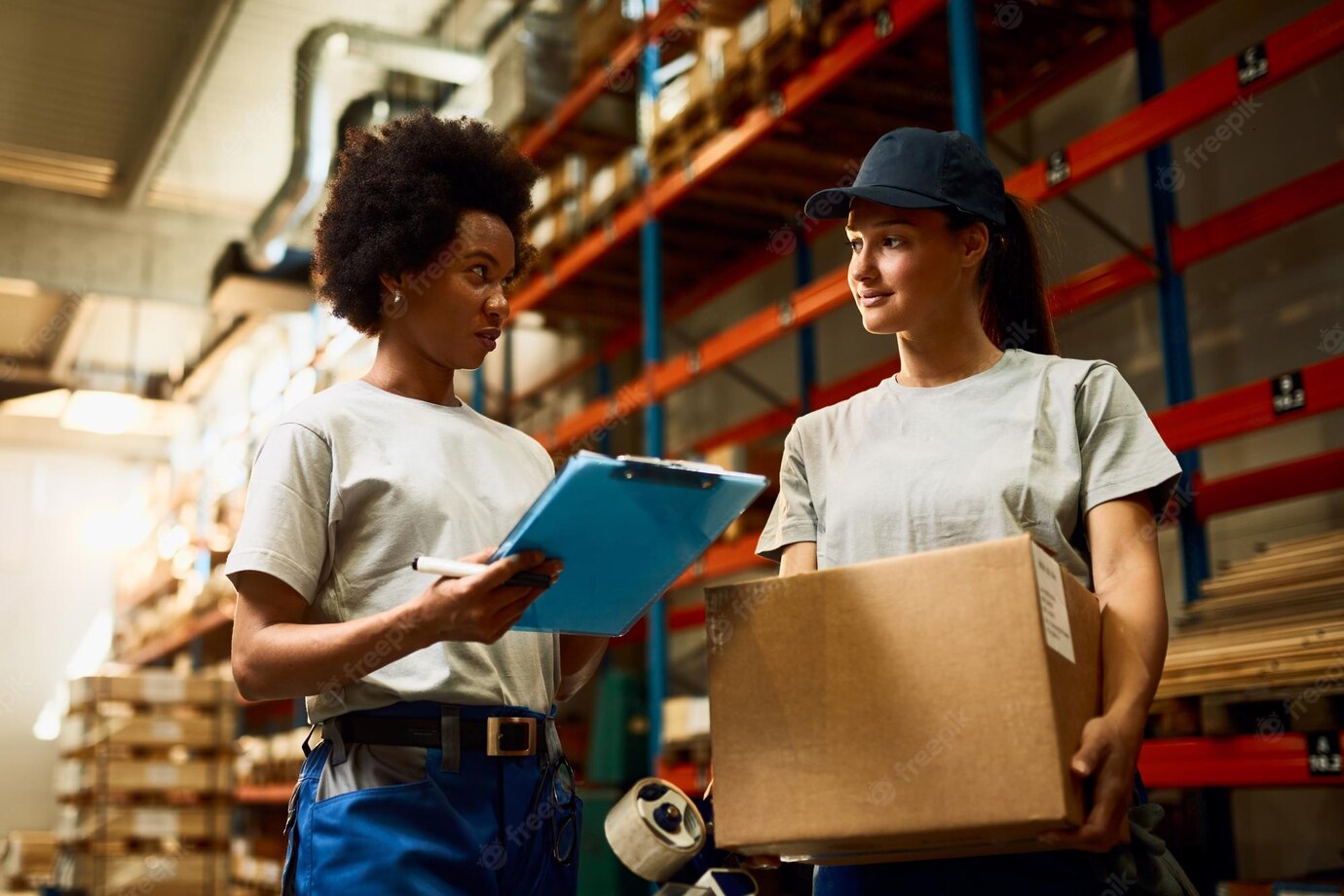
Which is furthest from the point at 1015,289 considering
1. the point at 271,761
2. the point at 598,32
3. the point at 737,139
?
the point at 271,761

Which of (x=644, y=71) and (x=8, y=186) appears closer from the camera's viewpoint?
(x=644, y=71)

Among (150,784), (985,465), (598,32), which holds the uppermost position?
(598,32)

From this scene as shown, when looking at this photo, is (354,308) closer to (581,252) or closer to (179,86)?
(581,252)

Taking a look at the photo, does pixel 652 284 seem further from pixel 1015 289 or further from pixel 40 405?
pixel 40 405

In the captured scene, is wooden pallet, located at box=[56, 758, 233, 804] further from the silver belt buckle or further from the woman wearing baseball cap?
the woman wearing baseball cap

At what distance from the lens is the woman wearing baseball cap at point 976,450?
5.41 feet

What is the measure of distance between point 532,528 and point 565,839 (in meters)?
0.66

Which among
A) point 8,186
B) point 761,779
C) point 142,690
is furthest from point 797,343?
point 8,186

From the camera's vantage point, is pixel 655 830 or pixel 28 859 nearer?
pixel 655 830

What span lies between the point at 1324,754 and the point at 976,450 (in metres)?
1.93

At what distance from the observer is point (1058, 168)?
4.25 metres

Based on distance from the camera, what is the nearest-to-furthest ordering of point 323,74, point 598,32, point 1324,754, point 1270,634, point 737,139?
point 1324,754, point 1270,634, point 737,139, point 598,32, point 323,74

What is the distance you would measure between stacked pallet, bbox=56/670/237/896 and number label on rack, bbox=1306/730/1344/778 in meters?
8.84

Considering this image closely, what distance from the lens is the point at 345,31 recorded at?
894cm
